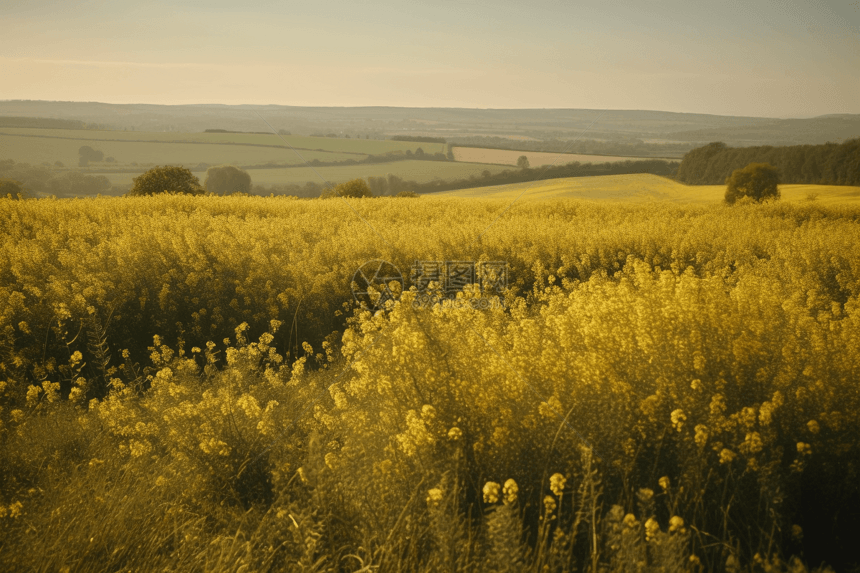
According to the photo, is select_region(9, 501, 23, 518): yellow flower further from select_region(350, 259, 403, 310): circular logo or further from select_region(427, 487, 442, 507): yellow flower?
select_region(350, 259, 403, 310): circular logo

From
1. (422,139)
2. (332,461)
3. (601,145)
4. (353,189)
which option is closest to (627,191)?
(601,145)

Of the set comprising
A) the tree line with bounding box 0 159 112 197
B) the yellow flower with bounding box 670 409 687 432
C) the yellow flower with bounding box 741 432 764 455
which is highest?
the tree line with bounding box 0 159 112 197

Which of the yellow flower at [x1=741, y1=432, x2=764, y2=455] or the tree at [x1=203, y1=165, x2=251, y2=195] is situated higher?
the tree at [x1=203, y1=165, x2=251, y2=195]

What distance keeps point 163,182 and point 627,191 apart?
24.7 meters

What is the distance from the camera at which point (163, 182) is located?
21281 millimetres

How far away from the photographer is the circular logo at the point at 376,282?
7.35m

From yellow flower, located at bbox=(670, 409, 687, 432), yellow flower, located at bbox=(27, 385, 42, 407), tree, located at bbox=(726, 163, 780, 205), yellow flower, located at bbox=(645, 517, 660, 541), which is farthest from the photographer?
tree, located at bbox=(726, 163, 780, 205)

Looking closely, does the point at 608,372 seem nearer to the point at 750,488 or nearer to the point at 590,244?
the point at 750,488

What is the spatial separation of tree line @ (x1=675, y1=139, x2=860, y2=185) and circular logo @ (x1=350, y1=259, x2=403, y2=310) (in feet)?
89.5

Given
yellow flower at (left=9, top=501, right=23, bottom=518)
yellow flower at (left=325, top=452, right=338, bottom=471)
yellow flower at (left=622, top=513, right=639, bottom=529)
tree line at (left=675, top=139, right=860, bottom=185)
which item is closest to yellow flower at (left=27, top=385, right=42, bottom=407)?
yellow flower at (left=9, top=501, right=23, bottom=518)

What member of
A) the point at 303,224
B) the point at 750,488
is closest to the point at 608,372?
the point at 750,488

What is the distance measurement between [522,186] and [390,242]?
2539cm

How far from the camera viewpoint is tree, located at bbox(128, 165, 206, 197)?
21.2 meters

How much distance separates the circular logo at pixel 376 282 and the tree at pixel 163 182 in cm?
1632
